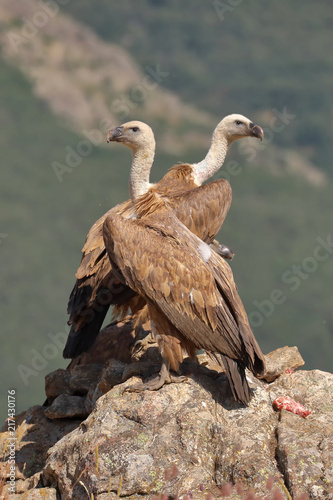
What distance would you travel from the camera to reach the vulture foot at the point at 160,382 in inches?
236

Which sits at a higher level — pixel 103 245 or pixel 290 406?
pixel 103 245

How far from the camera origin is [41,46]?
49812 millimetres

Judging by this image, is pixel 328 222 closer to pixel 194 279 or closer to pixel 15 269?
pixel 15 269

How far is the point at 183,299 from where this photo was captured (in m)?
6.08

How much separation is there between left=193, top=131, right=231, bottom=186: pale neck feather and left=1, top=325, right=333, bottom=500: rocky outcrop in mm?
3300

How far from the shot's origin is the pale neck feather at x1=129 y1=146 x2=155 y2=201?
8.09m

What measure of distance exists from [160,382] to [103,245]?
2265mm

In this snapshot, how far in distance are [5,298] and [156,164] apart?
47.7ft

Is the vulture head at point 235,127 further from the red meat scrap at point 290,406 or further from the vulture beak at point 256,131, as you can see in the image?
the red meat scrap at point 290,406

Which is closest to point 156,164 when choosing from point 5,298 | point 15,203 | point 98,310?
point 15,203
